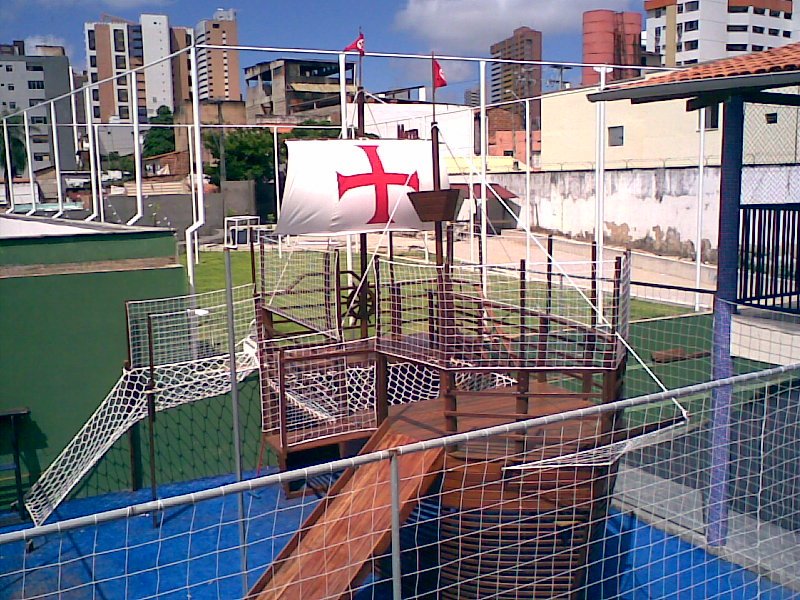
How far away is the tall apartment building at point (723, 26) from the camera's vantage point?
54875 millimetres

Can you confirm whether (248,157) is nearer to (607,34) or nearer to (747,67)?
(607,34)

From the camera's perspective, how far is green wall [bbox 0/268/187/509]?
28.0 ft

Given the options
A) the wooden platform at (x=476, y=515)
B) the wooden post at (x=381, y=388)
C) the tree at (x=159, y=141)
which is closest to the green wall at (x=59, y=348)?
the wooden post at (x=381, y=388)

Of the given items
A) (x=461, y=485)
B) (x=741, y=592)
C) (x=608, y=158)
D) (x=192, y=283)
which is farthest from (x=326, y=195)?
(x=608, y=158)

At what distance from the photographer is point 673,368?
8820mm

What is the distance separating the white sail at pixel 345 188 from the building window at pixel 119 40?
3180 inches

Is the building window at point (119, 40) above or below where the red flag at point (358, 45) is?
above

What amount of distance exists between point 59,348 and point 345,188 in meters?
3.42

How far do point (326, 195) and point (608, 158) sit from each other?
67.2 feet

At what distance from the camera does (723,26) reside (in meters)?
56.0

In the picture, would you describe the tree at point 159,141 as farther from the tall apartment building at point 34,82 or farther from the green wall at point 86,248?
the green wall at point 86,248

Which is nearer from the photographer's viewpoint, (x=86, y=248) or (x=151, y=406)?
(x=151, y=406)

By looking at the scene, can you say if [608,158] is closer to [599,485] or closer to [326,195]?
[326,195]

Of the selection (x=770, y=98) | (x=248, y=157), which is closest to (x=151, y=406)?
(x=770, y=98)
